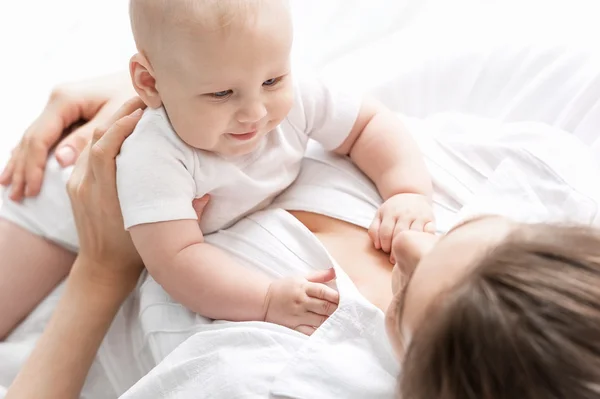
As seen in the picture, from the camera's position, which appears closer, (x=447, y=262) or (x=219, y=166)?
(x=447, y=262)

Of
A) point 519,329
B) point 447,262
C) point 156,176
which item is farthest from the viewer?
point 156,176

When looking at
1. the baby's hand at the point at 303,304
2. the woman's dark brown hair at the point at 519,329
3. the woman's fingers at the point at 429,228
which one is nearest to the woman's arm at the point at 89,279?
the baby's hand at the point at 303,304

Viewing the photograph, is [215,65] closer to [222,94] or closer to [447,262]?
[222,94]

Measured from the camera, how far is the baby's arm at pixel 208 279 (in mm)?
845

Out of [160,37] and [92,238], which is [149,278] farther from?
[160,37]

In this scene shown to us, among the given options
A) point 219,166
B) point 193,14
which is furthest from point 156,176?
point 193,14

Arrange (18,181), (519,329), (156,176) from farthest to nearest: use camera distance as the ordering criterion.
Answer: (18,181)
(156,176)
(519,329)

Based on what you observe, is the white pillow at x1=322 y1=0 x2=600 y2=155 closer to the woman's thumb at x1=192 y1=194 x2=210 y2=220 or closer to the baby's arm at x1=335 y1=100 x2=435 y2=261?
the baby's arm at x1=335 y1=100 x2=435 y2=261

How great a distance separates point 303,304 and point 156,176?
213 mm

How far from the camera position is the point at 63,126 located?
1.12m

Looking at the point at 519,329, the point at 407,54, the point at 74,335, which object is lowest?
the point at 74,335

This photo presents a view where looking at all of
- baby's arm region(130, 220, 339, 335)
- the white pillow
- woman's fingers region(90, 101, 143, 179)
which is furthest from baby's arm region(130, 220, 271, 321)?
the white pillow

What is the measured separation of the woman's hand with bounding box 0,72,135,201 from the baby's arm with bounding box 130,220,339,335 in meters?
0.26

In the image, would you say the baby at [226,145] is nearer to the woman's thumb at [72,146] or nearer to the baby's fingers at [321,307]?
the baby's fingers at [321,307]
